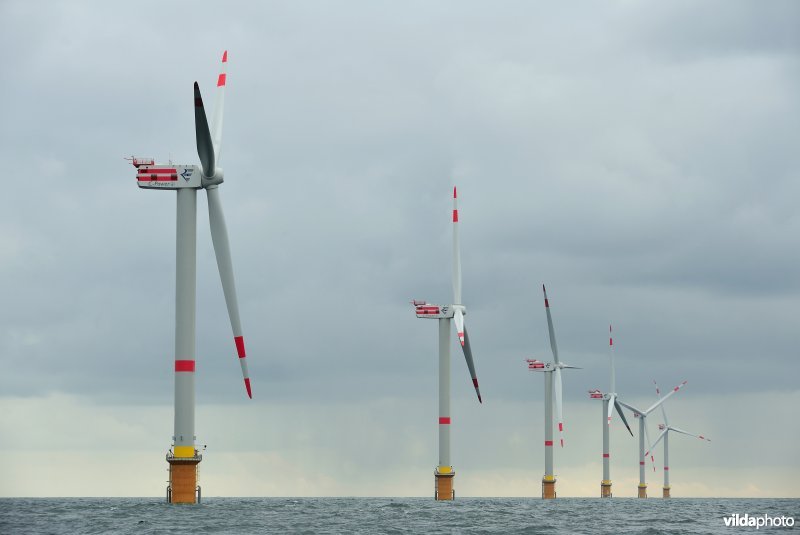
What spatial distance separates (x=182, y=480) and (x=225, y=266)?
21.1 meters

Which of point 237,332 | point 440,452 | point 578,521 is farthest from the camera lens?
point 440,452

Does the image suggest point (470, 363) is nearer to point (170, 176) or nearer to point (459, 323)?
point (459, 323)

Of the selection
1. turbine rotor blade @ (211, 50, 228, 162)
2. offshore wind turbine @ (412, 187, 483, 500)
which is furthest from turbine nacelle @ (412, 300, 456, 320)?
turbine rotor blade @ (211, 50, 228, 162)

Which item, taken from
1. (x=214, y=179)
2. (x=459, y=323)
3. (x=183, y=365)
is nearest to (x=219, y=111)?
(x=214, y=179)

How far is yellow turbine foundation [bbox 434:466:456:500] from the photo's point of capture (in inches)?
7436

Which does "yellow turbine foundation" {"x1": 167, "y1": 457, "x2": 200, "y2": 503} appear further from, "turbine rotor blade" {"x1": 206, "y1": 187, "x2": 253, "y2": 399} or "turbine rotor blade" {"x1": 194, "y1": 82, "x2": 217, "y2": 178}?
"turbine rotor blade" {"x1": 194, "y1": 82, "x2": 217, "y2": 178}

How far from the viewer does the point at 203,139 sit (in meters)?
112

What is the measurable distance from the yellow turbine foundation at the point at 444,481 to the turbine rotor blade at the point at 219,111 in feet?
274

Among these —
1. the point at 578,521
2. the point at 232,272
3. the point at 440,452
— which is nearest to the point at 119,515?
the point at 232,272

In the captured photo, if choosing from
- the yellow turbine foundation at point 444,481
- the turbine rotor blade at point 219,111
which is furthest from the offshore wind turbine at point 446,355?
the turbine rotor blade at point 219,111

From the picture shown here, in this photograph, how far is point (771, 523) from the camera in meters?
118

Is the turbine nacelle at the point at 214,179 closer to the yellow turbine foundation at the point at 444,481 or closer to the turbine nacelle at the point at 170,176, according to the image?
the turbine nacelle at the point at 170,176

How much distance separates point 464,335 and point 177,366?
87.2 metres

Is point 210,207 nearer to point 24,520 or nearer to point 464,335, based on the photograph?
point 24,520
